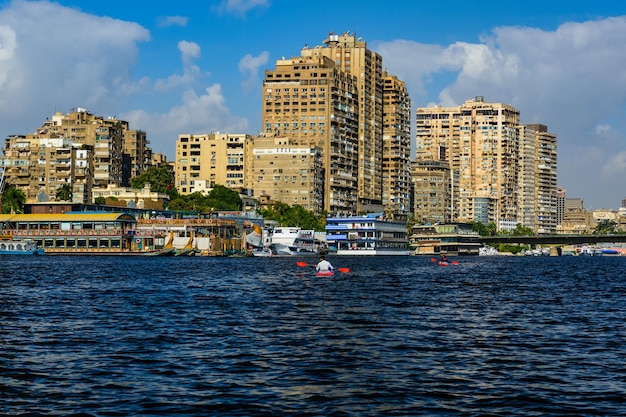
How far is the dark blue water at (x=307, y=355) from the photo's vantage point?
1401 inches

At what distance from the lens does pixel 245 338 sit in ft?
176

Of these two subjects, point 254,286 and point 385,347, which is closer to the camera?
point 385,347

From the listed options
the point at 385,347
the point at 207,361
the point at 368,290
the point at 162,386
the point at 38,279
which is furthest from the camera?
the point at 38,279

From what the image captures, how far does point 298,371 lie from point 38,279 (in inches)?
2959

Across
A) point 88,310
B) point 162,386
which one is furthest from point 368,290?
point 162,386

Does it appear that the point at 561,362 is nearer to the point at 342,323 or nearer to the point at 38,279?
the point at 342,323

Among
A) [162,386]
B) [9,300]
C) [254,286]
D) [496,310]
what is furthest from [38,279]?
[162,386]

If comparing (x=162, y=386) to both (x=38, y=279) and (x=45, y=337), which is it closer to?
(x=45, y=337)

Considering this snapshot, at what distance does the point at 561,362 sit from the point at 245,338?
1707 centimetres

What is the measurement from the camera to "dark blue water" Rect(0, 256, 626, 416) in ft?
117

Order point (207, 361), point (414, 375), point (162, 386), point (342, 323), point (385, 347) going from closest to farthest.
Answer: point (162, 386) < point (414, 375) < point (207, 361) < point (385, 347) < point (342, 323)

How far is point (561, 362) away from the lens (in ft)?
151

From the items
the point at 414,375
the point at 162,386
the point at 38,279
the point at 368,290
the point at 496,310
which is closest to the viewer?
the point at 162,386

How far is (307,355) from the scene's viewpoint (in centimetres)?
4716
